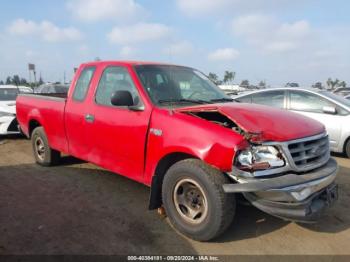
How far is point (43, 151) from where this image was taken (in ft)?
21.7

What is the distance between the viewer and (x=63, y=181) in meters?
5.75

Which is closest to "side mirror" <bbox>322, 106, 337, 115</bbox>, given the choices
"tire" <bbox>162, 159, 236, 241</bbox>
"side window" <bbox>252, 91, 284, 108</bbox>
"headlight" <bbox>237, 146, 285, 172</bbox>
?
"side window" <bbox>252, 91, 284, 108</bbox>

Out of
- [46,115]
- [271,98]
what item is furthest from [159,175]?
[271,98]

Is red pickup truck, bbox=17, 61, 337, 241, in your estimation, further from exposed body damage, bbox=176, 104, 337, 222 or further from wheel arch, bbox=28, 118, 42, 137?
wheel arch, bbox=28, 118, 42, 137

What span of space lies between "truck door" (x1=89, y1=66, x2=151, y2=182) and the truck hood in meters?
0.64

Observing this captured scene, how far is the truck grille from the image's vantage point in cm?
352

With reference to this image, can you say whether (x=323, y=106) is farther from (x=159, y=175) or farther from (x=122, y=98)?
(x=122, y=98)

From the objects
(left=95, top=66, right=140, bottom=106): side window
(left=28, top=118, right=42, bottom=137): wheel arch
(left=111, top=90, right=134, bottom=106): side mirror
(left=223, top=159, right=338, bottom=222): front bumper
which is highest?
(left=95, top=66, right=140, bottom=106): side window

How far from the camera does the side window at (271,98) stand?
8.46 meters

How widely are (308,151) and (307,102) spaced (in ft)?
15.5

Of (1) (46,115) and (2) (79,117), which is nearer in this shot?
(2) (79,117)

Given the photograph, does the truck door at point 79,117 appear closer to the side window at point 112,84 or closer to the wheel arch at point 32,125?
the side window at point 112,84

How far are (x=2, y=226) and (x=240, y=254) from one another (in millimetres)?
2663

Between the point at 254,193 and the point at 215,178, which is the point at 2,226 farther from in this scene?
the point at 254,193
